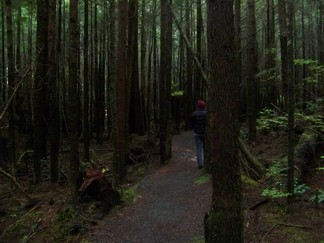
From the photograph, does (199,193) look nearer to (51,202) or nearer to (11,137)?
(51,202)

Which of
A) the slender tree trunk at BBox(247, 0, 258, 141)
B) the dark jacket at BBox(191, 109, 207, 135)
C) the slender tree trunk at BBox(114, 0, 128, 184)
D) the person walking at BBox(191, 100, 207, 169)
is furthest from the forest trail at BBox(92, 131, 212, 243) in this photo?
the slender tree trunk at BBox(247, 0, 258, 141)

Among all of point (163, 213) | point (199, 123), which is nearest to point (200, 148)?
point (199, 123)

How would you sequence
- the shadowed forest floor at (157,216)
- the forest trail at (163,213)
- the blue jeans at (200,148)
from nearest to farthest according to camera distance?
the shadowed forest floor at (157,216) → the forest trail at (163,213) → the blue jeans at (200,148)

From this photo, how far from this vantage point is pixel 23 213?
8.88 metres

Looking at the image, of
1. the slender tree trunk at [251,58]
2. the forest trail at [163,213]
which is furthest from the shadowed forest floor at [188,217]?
the slender tree trunk at [251,58]

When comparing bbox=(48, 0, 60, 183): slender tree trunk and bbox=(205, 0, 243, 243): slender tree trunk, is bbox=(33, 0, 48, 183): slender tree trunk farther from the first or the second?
bbox=(205, 0, 243, 243): slender tree trunk

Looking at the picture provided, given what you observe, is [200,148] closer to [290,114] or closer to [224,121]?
[290,114]

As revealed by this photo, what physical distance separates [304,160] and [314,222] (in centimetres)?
346

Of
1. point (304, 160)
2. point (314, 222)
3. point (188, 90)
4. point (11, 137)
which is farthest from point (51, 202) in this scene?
point (188, 90)

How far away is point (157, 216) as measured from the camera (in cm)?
760

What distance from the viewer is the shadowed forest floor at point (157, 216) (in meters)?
6.48

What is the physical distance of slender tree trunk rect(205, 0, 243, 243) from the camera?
13.4 feet

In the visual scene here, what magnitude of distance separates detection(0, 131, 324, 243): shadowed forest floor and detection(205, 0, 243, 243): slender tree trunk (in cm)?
205

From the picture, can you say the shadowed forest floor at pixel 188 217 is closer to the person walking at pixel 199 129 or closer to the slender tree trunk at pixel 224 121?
the person walking at pixel 199 129
